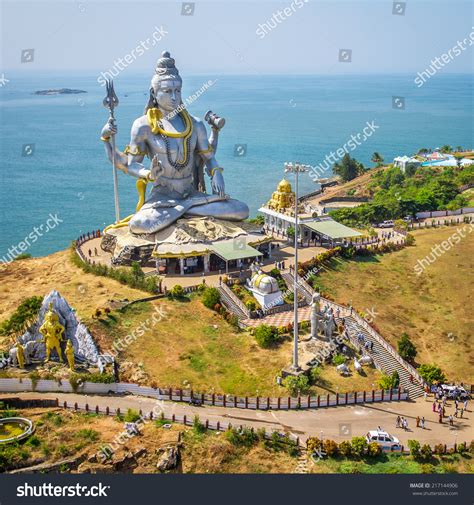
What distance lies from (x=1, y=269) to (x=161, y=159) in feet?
38.6

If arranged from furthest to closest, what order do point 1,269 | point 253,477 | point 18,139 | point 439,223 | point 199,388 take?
point 18,139, point 439,223, point 1,269, point 199,388, point 253,477

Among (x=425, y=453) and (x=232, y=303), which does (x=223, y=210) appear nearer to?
(x=232, y=303)

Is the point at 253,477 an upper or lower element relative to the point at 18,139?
lower

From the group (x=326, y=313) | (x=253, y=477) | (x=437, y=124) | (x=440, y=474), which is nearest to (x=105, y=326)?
(x=326, y=313)

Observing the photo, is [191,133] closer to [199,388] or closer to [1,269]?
[1,269]

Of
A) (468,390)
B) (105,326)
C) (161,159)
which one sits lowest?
(468,390)

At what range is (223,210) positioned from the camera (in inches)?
1540

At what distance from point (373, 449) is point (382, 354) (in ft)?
26.2

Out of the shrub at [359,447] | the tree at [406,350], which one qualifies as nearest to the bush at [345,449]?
the shrub at [359,447]

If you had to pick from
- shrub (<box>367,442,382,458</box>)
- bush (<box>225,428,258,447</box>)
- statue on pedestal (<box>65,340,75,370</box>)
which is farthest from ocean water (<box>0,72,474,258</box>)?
shrub (<box>367,442,382,458</box>)

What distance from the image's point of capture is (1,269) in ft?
133

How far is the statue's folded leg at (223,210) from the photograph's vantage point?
3862 centimetres

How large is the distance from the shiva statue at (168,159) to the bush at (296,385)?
14012mm

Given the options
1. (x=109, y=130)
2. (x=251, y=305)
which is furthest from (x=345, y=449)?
(x=109, y=130)
